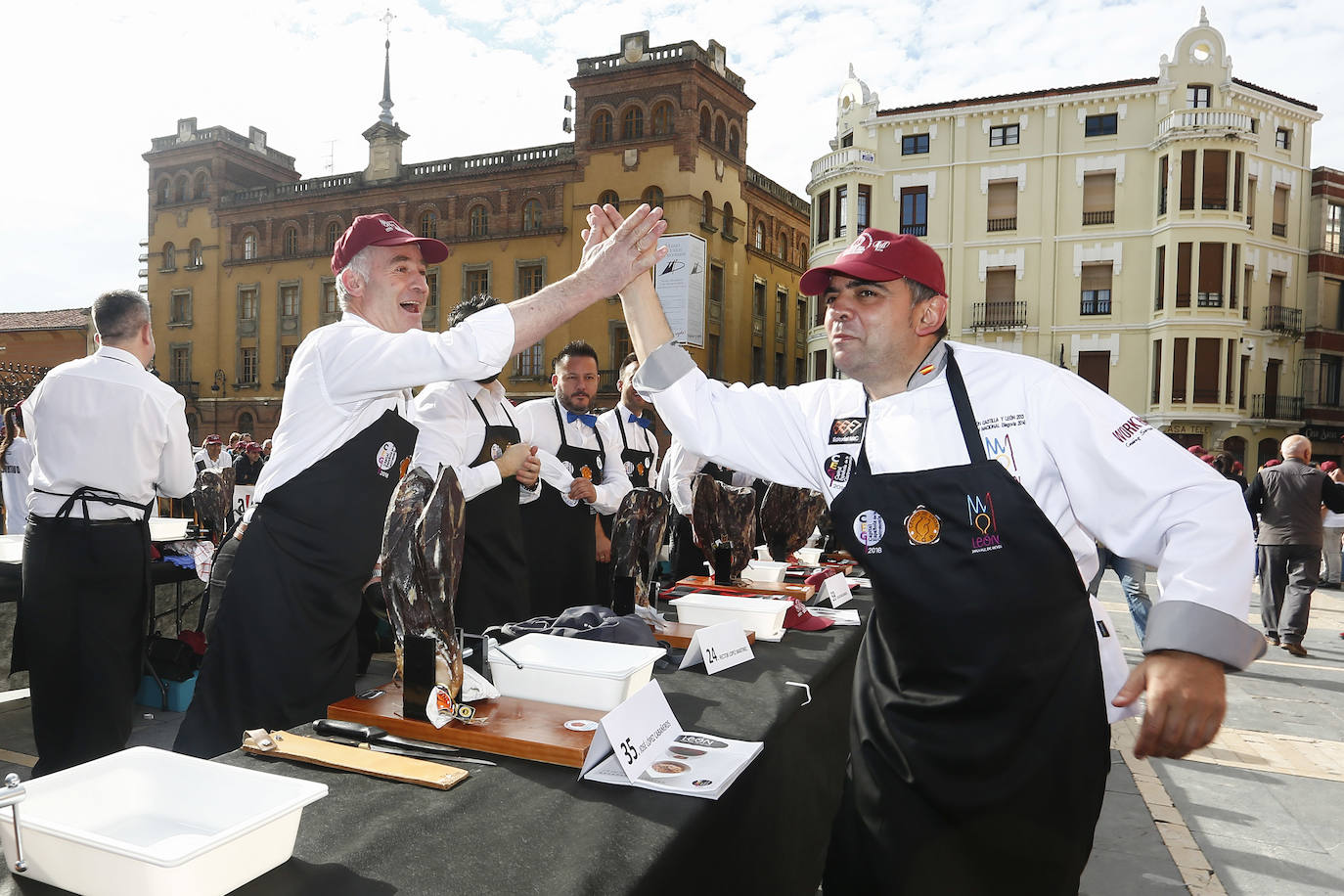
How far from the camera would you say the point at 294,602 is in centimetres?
215

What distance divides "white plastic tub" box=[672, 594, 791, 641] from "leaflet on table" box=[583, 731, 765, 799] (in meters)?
0.96

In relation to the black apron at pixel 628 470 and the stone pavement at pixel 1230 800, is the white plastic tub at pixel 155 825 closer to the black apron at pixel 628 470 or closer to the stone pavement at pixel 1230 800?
the stone pavement at pixel 1230 800

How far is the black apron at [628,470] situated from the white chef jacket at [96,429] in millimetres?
1979

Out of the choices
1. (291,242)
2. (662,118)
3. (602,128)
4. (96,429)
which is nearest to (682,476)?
(96,429)

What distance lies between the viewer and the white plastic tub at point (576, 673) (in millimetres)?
1831

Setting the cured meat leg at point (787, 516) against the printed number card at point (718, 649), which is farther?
the cured meat leg at point (787, 516)

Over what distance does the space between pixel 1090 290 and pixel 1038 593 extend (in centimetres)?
2361

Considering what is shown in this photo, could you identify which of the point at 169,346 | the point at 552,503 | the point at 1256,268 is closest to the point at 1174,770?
the point at 552,503

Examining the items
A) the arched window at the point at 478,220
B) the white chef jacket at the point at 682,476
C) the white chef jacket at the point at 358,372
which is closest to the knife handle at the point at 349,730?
the white chef jacket at the point at 358,372

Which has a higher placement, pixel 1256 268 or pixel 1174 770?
pixel 1256 268

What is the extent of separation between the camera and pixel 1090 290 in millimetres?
22656

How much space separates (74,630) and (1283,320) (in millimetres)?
27675

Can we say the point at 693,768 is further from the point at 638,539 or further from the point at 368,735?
the point at 638,539

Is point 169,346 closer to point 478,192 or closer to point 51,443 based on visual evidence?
point 478,192
